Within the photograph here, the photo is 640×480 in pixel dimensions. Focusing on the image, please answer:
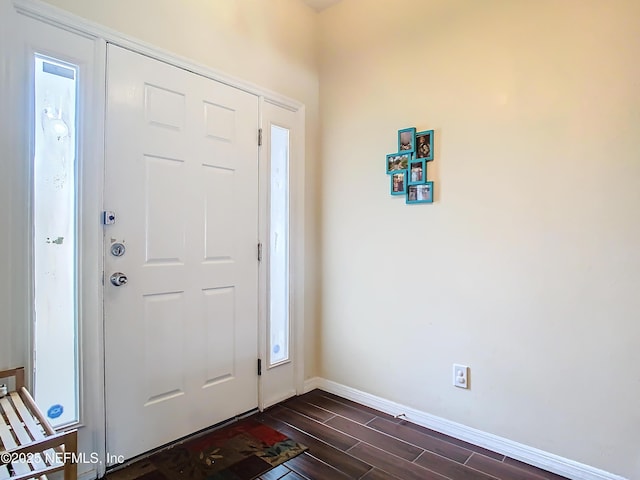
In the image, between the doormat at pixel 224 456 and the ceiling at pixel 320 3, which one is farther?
the ceiling at pixel 320 3

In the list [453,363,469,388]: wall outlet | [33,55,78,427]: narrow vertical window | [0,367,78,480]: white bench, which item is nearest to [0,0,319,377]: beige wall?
[33,55,78,427]: narrow vertical window

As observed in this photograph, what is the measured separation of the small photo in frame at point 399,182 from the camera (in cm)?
236

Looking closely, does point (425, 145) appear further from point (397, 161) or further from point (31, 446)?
point (31, 446)

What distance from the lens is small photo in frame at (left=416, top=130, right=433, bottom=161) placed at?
7.36 feet

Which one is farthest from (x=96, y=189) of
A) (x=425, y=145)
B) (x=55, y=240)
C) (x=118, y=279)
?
(x=425, y=145)

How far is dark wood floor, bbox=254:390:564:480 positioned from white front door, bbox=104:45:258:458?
1.34 ft

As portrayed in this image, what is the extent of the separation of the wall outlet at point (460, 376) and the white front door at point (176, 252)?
47.9 inches

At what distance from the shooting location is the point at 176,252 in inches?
80.8

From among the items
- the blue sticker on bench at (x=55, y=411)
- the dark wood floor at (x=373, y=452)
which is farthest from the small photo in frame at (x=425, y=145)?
the blue sticker on bench at (x=55, y=411)

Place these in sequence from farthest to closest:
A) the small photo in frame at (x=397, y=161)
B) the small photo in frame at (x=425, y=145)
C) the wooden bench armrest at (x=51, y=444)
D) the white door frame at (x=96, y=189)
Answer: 1. the small photo in frame at (x=397, y=161)
2. the small photo in frame at (x=425, y=145)
3. the white door frame at (x=96, y=189)
4. the wooden bench armrest at (x=51, y=444)

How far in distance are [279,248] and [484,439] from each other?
1655 mm

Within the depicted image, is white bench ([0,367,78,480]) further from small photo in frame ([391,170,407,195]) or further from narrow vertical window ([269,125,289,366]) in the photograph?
small photo in frame ([391,170,407,195])

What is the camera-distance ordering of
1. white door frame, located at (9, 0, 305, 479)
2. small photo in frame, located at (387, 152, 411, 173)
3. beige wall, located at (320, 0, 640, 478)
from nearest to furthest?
white door frame, located at (9, 0, 305, 479)
beige wall, located at (320, 0, 640, 478)
small photo in frame, located at (387, 152, 411, 173)

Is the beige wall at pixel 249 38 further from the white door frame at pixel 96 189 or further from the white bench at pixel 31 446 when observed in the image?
the white bench at pixel 31 446
